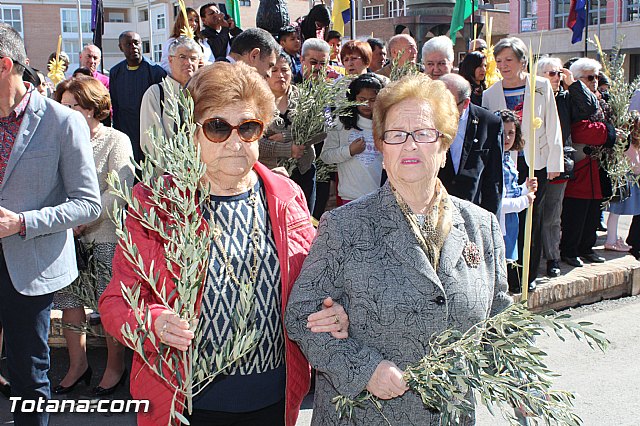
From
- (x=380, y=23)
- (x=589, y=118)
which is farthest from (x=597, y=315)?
(x=380, y=23)

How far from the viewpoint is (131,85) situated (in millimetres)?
7285

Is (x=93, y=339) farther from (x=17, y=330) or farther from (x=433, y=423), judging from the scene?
(x=433, y=423)

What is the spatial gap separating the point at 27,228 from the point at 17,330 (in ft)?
1.70

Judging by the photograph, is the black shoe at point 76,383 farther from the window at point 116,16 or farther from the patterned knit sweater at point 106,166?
the window at point 116,16

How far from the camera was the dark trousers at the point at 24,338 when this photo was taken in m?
3.36

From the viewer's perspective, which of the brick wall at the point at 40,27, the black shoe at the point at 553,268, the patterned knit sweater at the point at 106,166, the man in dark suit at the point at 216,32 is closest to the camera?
the patterned knit sweater at the point at 106,166

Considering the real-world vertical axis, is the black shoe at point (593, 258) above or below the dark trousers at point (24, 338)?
below

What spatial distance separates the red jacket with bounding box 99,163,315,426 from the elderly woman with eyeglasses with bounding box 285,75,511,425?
11 cm

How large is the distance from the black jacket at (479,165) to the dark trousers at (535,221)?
3.70 ft

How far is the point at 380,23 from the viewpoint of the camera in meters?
43.9

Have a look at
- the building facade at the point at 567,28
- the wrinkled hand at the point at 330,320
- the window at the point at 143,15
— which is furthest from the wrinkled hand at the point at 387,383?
the window at the point at 143,15

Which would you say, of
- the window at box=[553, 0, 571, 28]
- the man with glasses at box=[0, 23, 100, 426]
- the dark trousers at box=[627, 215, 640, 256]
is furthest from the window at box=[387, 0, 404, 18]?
the man with glasses at box=[0, 23, 100, 426]

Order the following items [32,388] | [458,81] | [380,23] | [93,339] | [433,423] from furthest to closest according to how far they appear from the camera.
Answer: [380,23] < [93,339] < [458,81] < [32,388] < [433,423]

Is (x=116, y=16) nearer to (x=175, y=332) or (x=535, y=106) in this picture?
(x=535, y=106)
